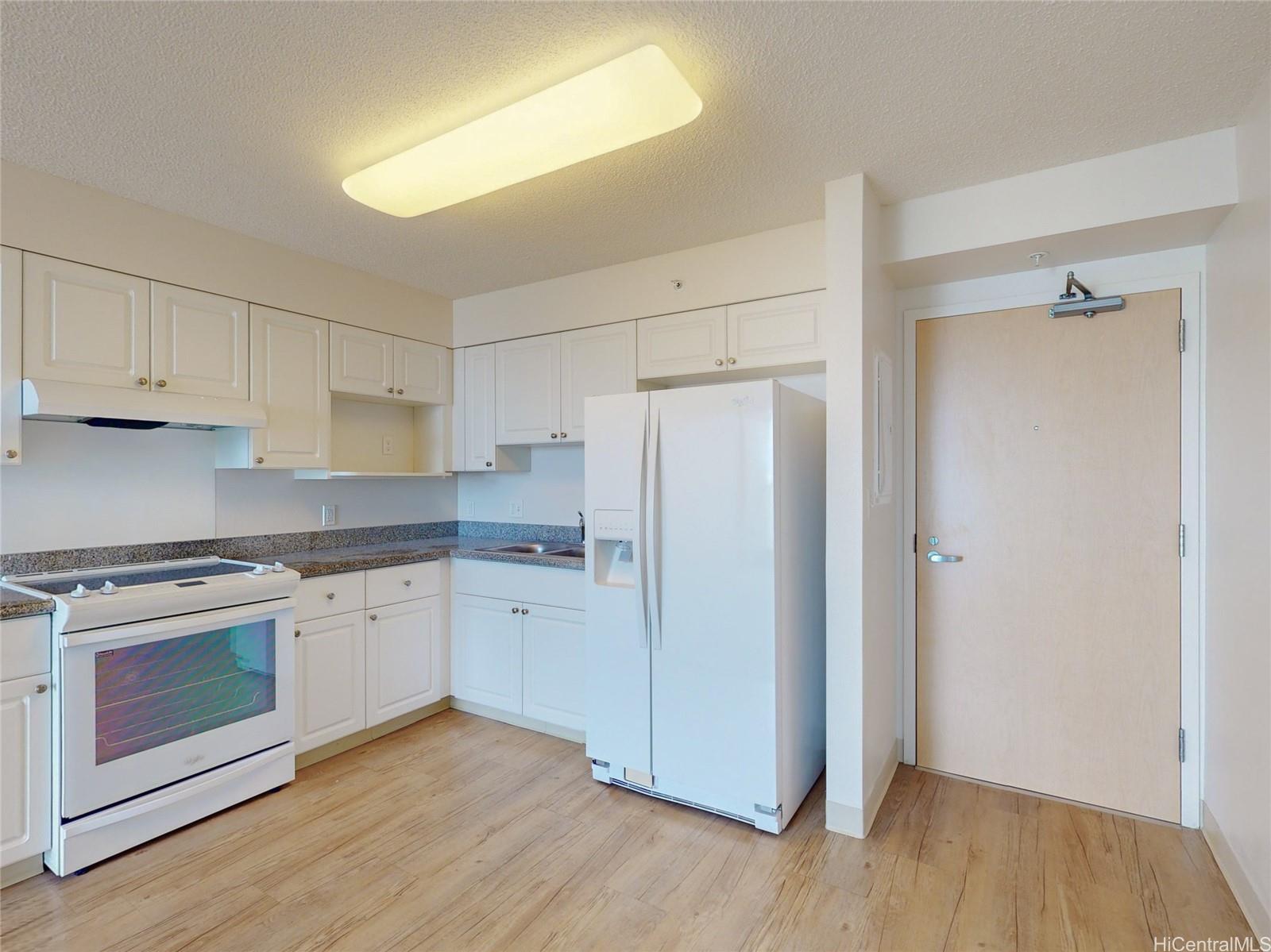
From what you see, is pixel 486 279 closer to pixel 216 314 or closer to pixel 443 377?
pixel 443 377

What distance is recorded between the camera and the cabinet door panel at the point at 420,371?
3559mm

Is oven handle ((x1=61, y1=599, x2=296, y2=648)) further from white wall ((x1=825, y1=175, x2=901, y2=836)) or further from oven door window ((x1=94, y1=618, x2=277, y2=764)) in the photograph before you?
white wall ((x1=825, y1=175, x2=901, y2=836))

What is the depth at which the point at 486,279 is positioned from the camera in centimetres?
348

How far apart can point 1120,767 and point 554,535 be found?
9.19 ft

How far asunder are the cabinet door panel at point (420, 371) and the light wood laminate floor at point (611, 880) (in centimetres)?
204

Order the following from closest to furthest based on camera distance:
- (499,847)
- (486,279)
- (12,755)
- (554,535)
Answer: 1. (12,755)
2. (499,847)
3. (486,279)
4. (554,535)

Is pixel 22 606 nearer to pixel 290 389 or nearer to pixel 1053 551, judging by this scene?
pixel 290 389

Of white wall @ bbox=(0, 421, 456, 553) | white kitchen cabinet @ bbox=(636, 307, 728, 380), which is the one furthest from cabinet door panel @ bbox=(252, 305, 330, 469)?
white kitchen cabinet @ bbox=(636, 307, 728, 380)

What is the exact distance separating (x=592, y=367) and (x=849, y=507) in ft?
5.24

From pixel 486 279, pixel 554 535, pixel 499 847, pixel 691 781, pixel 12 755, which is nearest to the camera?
pixel 12 755

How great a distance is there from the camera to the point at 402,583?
3.13 m

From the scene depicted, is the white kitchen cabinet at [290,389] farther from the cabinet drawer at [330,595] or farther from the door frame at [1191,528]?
the door frame at [1191,528]

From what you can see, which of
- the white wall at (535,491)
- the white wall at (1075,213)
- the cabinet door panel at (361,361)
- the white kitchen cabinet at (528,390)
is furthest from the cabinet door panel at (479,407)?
the white wall at (1075,213)

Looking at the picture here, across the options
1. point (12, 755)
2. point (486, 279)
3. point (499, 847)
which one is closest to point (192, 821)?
point (12, 755)
